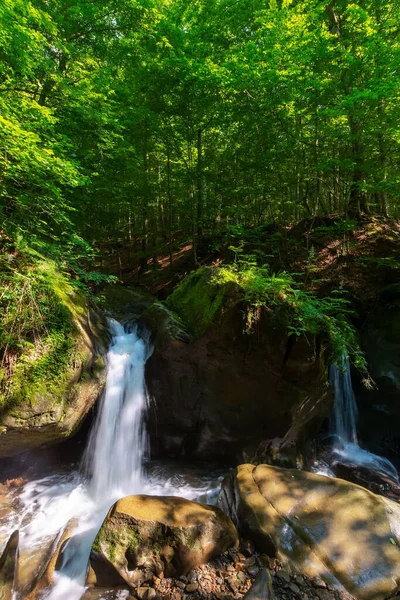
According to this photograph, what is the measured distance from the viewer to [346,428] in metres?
7.12

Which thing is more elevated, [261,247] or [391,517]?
[261,247]

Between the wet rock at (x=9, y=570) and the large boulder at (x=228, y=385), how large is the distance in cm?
273

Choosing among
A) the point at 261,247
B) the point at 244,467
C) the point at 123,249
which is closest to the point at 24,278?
the point at 244,467

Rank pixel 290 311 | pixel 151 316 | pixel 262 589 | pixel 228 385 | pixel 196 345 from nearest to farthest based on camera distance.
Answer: pixel 262 589 → pixel 290 311 → pixel 228 385 → pixel 196 345 → pixel 151 316

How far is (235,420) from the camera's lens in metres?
5.74

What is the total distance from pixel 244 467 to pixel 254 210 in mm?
11961

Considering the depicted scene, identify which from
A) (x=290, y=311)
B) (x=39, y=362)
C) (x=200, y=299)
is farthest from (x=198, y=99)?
(x=39, y=362)

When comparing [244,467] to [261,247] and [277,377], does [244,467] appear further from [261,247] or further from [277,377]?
[261,247]

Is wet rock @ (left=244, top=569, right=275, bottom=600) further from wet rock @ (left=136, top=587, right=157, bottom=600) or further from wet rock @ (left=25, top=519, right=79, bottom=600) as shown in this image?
wet rock @ (left=25, top=519, right=79, bottom=600)

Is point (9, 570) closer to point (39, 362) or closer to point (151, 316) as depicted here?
point (39, 362)

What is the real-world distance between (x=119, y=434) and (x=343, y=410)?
539 cm

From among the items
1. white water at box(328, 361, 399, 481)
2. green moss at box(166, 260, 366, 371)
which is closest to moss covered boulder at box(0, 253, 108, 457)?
green moss at box(166, 260, 366, 371)

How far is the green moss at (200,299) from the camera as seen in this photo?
578cm

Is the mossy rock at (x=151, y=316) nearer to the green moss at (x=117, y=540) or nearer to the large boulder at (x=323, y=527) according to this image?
the large boulder at (x=323, y=527)
